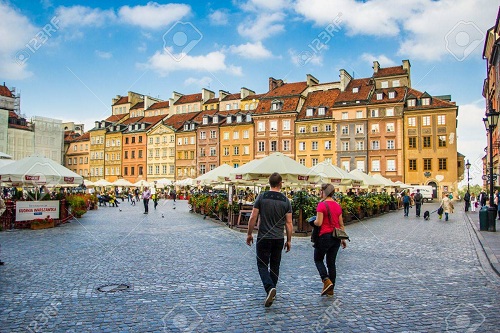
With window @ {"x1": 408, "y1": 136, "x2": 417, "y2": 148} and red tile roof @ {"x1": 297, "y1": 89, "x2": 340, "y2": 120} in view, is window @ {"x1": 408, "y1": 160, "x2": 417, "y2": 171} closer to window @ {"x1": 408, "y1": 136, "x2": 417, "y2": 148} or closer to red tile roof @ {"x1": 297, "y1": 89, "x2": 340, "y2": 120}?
window @ {"x1": 408, "y1": 136, "x2": 417, "y2": 148}

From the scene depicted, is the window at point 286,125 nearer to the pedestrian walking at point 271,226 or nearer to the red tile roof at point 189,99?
the red tile roof at point 189,99

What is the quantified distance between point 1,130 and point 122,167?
65.6ft

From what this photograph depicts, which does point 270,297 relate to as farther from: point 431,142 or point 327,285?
point 431,142

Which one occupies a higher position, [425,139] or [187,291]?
[425,139]

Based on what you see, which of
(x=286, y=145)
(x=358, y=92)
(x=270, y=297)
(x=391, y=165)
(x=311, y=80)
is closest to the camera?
(x=270, y=297)

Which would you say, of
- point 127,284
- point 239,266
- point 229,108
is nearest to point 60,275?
point 127,284

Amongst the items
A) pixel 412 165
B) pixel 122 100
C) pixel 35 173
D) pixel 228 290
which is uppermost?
pixel 122 100

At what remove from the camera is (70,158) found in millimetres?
89000

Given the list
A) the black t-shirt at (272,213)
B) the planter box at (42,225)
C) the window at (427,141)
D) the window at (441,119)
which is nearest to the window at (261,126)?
the window at (427,141)

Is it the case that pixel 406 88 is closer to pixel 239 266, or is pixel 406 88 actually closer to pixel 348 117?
pixel 348 117

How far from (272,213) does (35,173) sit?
45.1 ft

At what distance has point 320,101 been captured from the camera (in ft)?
213

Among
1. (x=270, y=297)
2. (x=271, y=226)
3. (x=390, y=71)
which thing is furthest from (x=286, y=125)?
(x=270, y=297)

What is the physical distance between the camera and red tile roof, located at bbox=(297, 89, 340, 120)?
206ft
